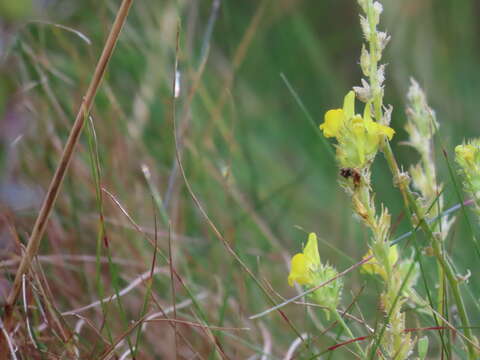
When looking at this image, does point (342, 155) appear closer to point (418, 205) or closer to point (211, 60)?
point (418, 205)

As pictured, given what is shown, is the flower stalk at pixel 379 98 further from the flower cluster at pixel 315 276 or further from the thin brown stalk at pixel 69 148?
the thin brown stalk at pixel 69 148

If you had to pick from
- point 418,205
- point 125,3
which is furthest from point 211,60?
point 418,205

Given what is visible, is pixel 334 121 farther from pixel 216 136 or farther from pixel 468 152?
pixel 216 136

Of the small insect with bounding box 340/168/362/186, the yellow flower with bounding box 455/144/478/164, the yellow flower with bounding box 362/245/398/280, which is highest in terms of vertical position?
the yellow flower with bounding box 455/144/478/164

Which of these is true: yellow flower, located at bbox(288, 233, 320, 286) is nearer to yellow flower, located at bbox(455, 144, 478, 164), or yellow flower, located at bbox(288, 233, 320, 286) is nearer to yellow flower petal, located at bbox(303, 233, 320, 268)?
yellow flower petal, located at bbox(303, 233, 320, 268)

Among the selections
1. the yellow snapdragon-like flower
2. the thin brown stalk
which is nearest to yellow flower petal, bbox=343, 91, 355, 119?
the yellow snapdragon-like flower

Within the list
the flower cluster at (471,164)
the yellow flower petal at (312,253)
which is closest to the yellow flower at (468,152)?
the flower cluster at (471,164)

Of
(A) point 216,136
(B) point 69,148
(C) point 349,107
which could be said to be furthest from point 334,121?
(A) point 216,136

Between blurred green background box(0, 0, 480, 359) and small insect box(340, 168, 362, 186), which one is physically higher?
small insect box(340, 168, 362, 186)
